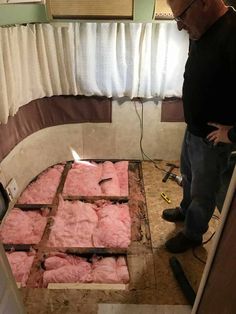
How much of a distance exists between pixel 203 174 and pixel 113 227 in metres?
0.82

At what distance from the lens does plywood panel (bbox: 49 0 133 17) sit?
2.03 metres

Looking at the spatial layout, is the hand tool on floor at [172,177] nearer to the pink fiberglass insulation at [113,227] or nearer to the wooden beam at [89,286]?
the pink fiberglass insulation at [113,227]

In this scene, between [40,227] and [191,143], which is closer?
[191,143]

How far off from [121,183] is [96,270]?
943mm

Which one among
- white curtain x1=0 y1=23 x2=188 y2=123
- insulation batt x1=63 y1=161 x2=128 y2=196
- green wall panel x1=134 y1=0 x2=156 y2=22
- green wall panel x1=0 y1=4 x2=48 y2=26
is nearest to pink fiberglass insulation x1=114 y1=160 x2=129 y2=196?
insulation batt x1=63 y1=161 x2=128 y2=196

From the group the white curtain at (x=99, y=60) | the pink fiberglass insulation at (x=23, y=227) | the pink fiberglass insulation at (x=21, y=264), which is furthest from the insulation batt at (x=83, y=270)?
the white curtain at (x=99, y=60)

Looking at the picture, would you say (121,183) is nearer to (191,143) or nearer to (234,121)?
(191,143)

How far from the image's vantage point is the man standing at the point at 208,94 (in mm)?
1103

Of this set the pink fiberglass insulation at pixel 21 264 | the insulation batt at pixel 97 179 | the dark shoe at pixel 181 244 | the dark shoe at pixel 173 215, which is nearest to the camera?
the pink fiberglass insulation at pixel 21 264

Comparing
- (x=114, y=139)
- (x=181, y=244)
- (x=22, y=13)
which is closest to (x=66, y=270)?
(x=181, y=244)

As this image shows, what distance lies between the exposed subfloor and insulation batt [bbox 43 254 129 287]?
79mm

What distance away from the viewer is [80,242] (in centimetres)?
175

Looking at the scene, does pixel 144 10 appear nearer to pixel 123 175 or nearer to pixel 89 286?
pixel 123 175

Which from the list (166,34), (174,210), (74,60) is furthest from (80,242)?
(166,34)
